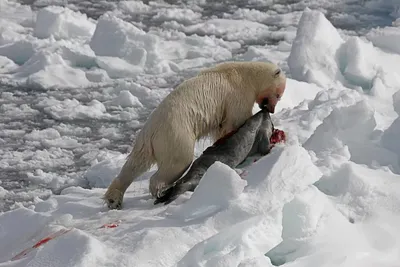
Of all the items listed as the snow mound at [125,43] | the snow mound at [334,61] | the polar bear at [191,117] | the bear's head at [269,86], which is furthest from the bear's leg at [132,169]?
the snow mound at [125,43]

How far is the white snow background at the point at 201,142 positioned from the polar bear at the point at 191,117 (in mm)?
234

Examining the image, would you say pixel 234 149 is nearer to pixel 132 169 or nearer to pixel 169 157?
pixel 169 157

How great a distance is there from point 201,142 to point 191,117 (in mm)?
1867

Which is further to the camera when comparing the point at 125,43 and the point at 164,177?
the point at 125,43

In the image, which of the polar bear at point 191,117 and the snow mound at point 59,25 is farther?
the snow mound at point 59,25

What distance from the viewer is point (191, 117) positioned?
5.77 m

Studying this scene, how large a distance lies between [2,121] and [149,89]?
1759 millimetres

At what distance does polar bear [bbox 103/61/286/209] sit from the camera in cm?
561

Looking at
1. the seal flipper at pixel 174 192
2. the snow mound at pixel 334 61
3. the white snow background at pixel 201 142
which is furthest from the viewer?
the snow mound at pixel 334 61

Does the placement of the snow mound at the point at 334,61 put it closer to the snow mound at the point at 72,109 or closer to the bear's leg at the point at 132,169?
the snow mound at the point at 72,109

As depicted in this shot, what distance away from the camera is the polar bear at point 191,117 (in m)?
5.61

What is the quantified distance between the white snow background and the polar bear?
0.77 feet

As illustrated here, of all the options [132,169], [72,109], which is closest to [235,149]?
[132,169]

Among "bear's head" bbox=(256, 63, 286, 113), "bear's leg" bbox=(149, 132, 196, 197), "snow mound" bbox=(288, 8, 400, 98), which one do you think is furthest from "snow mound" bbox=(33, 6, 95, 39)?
"bear's leg" bbox=(149, 132, 196, 197)
